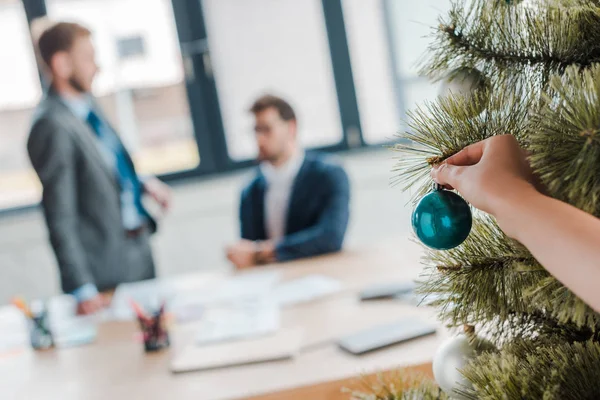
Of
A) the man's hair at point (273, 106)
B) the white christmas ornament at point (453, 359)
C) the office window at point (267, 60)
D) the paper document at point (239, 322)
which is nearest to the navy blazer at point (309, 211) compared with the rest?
the man's hair at point (273, 106)

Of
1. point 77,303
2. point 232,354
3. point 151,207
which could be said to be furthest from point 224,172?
point 232,354

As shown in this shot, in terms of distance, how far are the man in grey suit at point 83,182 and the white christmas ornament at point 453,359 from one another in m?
1.82

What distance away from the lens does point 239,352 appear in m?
1.43

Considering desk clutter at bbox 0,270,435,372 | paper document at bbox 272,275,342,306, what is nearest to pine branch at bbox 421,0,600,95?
desk clutter at bbox 0,270,435,372

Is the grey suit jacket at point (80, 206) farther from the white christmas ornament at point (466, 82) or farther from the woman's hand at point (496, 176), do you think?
the woman's hand at point (496, 176)

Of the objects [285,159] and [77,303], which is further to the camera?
[285,159]

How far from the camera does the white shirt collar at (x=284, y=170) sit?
297cm

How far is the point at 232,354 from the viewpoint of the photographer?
4.68ft

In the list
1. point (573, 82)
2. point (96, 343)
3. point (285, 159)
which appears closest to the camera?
point (573, 82)

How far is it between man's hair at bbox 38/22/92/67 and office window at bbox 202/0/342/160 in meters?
1.20

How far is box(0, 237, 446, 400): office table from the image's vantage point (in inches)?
50.1

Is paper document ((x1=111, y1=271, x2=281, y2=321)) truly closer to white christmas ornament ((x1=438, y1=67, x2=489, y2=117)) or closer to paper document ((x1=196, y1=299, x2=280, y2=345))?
paper document ((x1=196, y1=299, x2=280, y2=345))

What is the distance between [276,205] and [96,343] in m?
1.39

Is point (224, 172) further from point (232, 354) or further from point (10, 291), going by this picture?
point (232, 354)
